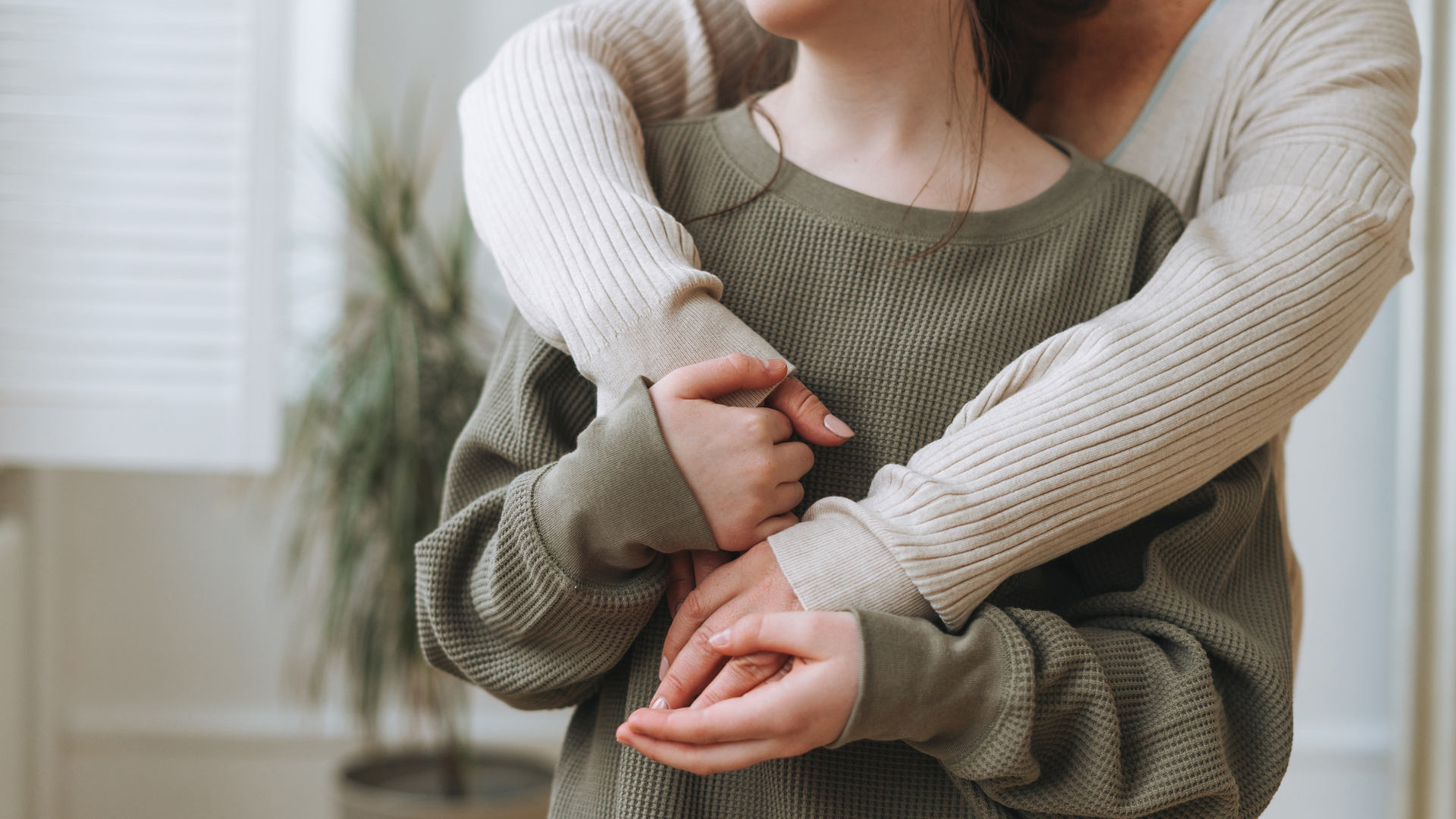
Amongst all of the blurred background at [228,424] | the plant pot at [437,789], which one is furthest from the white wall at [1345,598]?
the plant pot at [437,789]

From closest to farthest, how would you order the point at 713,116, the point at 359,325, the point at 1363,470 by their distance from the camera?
the point at 713,116
the point at 359,325
the point at 1363,470

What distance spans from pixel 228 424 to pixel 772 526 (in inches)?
51.1

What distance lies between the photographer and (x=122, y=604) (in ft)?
6.44

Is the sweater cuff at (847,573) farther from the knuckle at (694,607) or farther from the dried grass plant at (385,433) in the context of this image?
the dried grass plant at (385,433)

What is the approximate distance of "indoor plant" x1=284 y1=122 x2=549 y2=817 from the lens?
165 centimetres

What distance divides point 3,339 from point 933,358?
1.51 metres

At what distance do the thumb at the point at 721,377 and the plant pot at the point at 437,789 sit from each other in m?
1.23

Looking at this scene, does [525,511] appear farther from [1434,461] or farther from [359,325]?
[1434,461]

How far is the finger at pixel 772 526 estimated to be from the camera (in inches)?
24.3

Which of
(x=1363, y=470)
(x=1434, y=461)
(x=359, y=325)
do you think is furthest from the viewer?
(x=1363, y=470)

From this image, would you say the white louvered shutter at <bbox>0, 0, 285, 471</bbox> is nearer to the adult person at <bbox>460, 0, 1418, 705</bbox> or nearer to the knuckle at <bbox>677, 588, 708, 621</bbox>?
the adult person at <bbox>460, 0, 1418, 705</bbox>

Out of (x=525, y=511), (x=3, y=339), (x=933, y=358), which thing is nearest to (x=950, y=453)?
(x=933, y=358)

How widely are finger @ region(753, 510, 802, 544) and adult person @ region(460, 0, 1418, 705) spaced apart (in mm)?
14

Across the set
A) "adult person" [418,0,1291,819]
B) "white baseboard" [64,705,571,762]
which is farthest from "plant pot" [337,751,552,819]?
"adult person" [418,0,1291,819]
